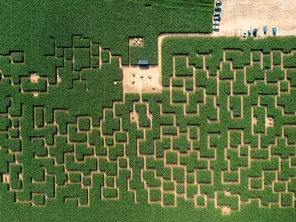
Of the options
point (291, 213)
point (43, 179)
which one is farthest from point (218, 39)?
point (43, 179)

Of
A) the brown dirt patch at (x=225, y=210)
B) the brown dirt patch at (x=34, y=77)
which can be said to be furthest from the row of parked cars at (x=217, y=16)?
the brown dirt patch at (x=34, y=77)

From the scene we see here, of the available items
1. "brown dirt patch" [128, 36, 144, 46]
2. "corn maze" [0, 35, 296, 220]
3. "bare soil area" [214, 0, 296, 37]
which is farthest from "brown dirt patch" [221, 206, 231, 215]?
"brown dirt patch" [128, 36, 144, 46]

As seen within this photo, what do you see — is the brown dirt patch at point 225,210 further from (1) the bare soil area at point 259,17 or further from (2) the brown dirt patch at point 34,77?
(2) the brown dirt patch at point 34,77

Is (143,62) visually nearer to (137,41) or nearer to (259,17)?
(137,41)

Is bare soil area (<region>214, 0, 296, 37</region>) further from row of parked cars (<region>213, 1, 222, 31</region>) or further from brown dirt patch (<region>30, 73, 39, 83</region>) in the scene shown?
brown dirt patch (<region>30, 73, 39, 83</region>)

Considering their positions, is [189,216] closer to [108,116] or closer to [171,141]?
[171,141]

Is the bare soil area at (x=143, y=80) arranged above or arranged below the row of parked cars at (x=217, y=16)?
below
